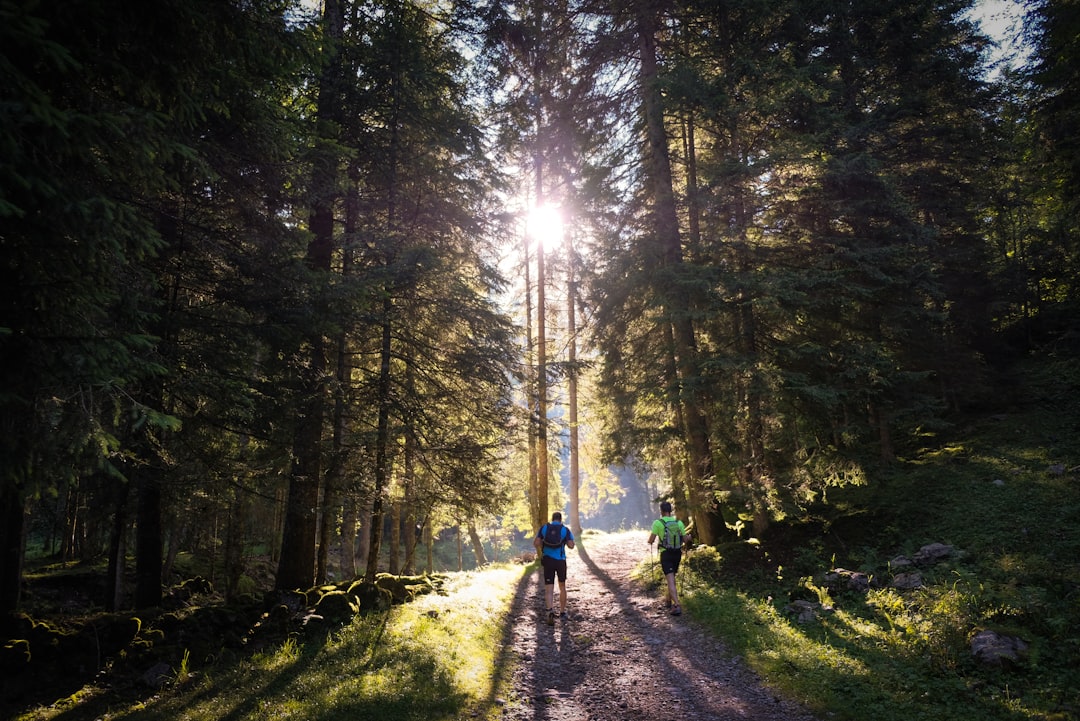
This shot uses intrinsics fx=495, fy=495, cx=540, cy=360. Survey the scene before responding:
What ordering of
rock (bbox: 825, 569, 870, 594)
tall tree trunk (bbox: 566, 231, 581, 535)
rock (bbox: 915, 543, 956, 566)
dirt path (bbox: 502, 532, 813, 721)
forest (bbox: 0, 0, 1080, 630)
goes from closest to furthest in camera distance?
1. forest (bbox: 0, 0, 1080, 630)
2. dirt path (bbox: 502, 532, 813, 721)
3. rock (bbox: 825, 569, 870, 594)
4. rock (bbox: 915, 543, 956, 566)
5. tall tree trunk (bbox: 566, 231, 581, 535)

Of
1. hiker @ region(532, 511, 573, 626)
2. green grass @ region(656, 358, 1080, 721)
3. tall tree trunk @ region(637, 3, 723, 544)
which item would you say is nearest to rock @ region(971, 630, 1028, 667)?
green grass @ region(656, 358, 1080, 721)

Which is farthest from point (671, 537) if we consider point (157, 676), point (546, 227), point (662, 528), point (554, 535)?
point (546, 227)

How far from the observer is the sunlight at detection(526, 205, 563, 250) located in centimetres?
1872

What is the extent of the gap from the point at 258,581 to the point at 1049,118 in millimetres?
27180

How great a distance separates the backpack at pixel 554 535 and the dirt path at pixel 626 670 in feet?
5.04

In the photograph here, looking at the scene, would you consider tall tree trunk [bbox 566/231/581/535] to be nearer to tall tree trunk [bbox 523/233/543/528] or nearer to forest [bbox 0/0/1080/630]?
forest [bbox 0/0/1080/630]

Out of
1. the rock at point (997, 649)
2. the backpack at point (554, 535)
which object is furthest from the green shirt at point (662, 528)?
the rock at point (997, 649)

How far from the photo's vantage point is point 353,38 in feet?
38.1

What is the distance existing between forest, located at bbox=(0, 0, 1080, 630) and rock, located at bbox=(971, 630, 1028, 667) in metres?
Answer: 4.39

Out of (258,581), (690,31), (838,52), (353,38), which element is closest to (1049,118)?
(838,52)

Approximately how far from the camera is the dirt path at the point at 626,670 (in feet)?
19.4

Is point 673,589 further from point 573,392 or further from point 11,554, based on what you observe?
point 11,554

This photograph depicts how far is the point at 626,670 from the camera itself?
7293 mm

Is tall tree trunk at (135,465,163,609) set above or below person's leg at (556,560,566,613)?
above
